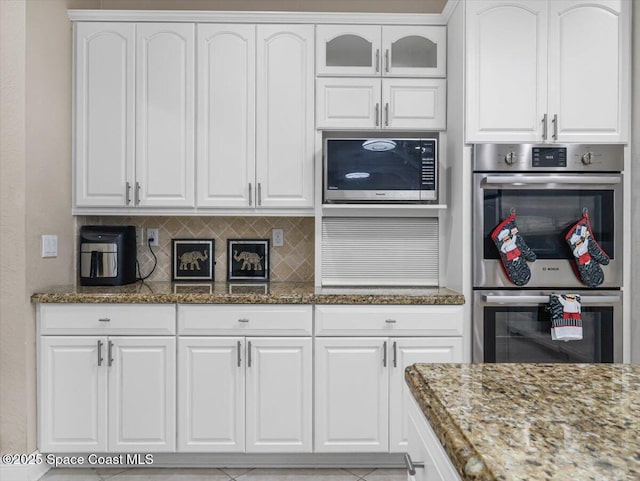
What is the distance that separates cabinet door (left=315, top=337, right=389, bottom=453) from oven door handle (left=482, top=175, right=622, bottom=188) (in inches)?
39.6

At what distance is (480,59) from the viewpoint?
2.47m

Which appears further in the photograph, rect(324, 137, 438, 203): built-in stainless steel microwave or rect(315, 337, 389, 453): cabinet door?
rect(324, 137, 438, 203): built-in stainless steel microwave

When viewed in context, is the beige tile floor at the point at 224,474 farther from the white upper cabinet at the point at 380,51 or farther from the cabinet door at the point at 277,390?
the white upper cabinet at the point at 380,51

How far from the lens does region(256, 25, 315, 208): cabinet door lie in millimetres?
2771

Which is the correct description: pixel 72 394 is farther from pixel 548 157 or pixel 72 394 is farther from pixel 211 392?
pixel 548 157

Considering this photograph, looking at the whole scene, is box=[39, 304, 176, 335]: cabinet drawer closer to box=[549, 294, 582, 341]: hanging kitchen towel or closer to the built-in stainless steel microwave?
the built-in stainless steel microwave

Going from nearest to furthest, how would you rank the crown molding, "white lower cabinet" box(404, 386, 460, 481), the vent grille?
"white lower cabinet" box(404, 386, 460, 481) < the crown molding < the vent grille

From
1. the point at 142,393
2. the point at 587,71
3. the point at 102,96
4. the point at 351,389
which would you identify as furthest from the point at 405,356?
the point at 102,96

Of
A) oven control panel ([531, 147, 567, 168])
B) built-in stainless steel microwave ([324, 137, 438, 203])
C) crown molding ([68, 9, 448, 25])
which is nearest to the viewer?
oven control panel ([531, 147, 567, 168])

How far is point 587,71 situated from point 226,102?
1.96m

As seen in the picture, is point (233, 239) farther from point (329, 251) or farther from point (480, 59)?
point (480, 59)

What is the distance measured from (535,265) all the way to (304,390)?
135 centimetres

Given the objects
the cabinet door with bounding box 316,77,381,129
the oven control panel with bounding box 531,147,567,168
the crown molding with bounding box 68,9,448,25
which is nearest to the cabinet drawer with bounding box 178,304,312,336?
the cabinet door with bounding box 316,77,381,129

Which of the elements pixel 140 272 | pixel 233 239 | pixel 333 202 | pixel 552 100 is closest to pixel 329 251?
pixel 333 202
